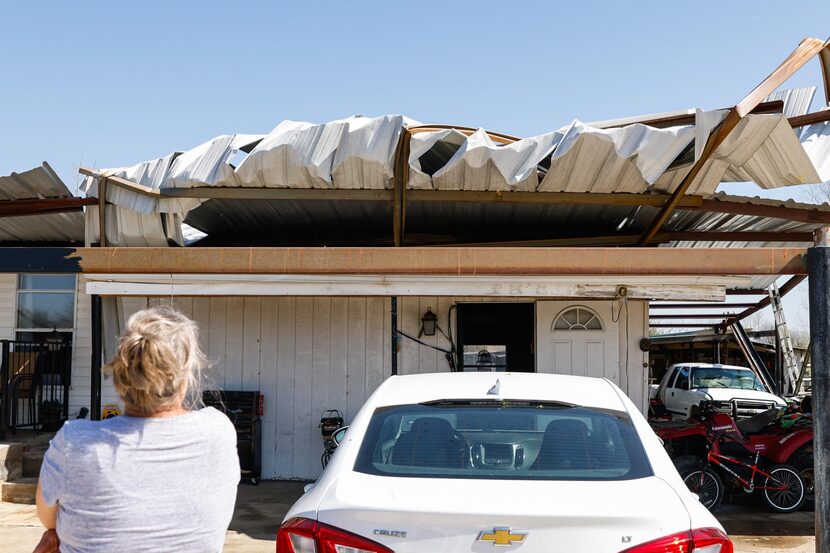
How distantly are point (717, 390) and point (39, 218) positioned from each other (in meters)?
12.4

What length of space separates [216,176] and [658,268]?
4.78 m

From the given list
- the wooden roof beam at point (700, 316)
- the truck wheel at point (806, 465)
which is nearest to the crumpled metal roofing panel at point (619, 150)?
the truck wheel at point (806, 465)

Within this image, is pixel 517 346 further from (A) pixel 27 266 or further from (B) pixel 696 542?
(B) pixel 696 542

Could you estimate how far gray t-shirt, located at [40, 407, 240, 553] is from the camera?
2258mm

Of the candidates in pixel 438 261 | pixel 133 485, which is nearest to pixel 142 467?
pixel 133 485

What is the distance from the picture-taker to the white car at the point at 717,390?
593 inches

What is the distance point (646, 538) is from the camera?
300 centimetres

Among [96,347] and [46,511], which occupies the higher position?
[96,347]

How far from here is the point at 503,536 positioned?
3006 mm

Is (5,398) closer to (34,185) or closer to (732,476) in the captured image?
(34,185)

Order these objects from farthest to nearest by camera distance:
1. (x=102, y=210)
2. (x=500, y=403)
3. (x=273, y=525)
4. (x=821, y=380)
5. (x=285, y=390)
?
1. (x=285, y=390)
2. (x=102, y=210)
3. (x=273, y=525)
4. (x=821, y=380)
5. (x=500, y=403)

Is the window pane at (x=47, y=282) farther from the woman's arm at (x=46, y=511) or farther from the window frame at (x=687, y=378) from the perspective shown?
the window frame at (x=687, y=378)

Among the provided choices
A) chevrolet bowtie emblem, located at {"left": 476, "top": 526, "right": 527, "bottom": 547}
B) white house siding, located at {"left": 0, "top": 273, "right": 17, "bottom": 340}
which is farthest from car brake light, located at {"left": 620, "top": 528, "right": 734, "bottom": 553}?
white house siding, located at {"left": 0, "top": 273, "right": 17, "bottom": 340}

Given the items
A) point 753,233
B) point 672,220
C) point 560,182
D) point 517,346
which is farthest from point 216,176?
point 517,346
